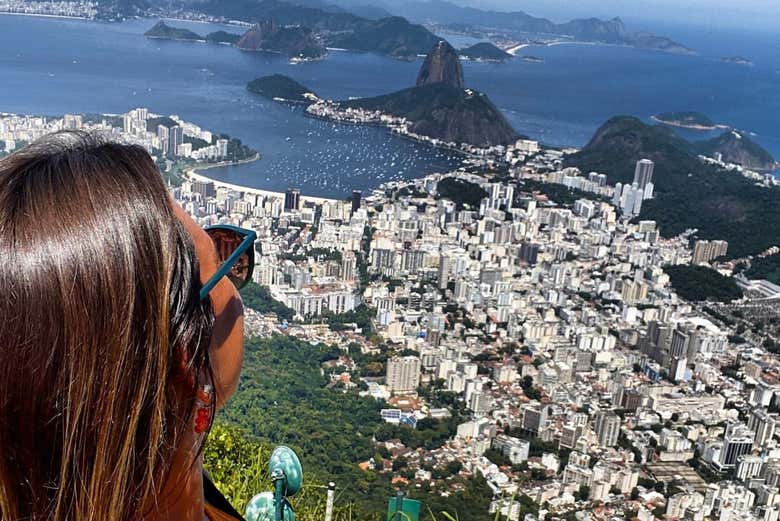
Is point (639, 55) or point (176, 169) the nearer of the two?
point (176, 169)

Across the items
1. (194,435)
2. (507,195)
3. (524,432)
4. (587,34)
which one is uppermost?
(587,34)

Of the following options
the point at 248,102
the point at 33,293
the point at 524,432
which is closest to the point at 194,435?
the point at 33,293

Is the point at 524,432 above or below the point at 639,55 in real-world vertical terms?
below

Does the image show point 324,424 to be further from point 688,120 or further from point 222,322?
point 688,120

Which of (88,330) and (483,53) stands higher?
(483,53)

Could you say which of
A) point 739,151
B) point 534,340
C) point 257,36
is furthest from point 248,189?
point 257,36

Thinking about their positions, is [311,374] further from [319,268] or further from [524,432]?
[319,268]

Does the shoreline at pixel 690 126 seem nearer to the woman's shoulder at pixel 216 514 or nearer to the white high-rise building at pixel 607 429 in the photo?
the white high-rise building at pixel 607 429
